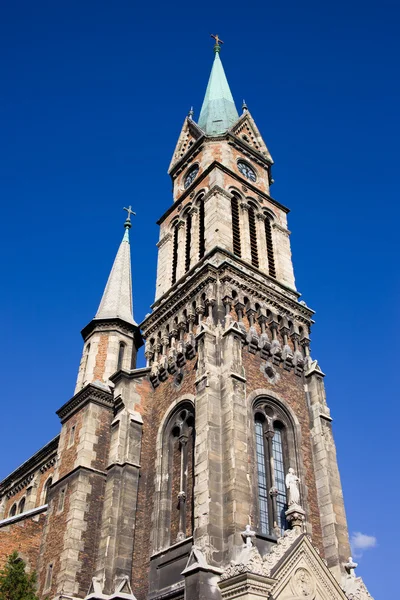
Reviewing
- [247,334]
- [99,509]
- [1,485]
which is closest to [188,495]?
[99,509]

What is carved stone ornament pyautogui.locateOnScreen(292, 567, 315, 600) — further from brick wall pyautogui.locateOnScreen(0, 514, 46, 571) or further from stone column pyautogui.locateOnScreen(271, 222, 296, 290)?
stone column pyautogui.locateOnScreen(271, 222, 296, 290)

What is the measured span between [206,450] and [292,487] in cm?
330

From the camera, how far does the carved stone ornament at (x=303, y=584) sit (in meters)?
19.4

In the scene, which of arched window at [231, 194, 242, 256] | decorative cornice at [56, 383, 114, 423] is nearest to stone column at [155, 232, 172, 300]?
arched window at [231, 194, 242, 256]

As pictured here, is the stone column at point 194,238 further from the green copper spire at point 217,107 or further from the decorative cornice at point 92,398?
the decorative cornice at point 92,398

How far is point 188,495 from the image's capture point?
73.8 ft

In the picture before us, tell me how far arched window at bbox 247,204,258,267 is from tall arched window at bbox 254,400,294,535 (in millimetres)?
8444

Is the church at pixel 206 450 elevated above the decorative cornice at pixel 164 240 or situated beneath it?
situated beneath

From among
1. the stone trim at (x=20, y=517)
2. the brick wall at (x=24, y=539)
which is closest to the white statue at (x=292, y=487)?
the stone trim at (x=20, y=517)

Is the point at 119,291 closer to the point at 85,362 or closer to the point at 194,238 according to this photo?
the point at 85,362

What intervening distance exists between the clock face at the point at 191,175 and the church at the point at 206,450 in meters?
2.07

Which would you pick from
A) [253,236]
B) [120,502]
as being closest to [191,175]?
[253,236]

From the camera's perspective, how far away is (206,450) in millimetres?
20828

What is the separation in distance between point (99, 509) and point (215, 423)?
6.67 m
